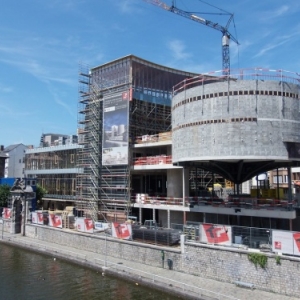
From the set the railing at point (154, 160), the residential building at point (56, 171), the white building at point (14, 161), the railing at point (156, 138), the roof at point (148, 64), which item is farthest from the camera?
the white building at point (14, 161)

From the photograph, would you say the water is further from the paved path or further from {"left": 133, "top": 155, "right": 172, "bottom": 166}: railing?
{"left": 133, "top": 155, "right": 172, "bottom": 166}: railing

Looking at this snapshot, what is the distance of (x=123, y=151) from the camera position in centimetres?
4253

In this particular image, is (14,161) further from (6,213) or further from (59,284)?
(59,284)

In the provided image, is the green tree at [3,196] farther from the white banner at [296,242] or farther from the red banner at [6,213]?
the white banner at [296,242]

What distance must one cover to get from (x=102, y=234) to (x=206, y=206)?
9971 millimetres

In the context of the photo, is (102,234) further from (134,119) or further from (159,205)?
(134,119)

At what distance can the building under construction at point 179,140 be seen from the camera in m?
30.4

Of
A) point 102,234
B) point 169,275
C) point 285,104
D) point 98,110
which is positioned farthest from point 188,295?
point 98,110

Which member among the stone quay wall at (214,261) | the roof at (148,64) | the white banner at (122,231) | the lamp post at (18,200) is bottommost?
the stone quay wall at (214,261)

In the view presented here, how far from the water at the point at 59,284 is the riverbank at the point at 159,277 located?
487 mm

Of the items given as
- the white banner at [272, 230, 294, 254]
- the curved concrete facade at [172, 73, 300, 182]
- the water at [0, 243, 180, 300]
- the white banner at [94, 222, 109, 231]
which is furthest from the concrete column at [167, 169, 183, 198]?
the white banner at [272, 230, 294, 254]

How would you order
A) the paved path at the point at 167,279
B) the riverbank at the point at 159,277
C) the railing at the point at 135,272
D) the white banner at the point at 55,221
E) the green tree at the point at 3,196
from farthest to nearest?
the green tree at the point at 3,196
the white banner at the point at 55,221
the railing at the point at 135,272
the riverbank at the point at 159,277
the paved path at the point at 167,279

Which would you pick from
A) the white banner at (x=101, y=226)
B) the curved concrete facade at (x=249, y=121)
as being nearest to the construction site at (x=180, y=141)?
the curved concrete facade at (x=249, y=121)

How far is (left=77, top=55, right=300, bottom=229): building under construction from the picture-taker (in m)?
30.4
